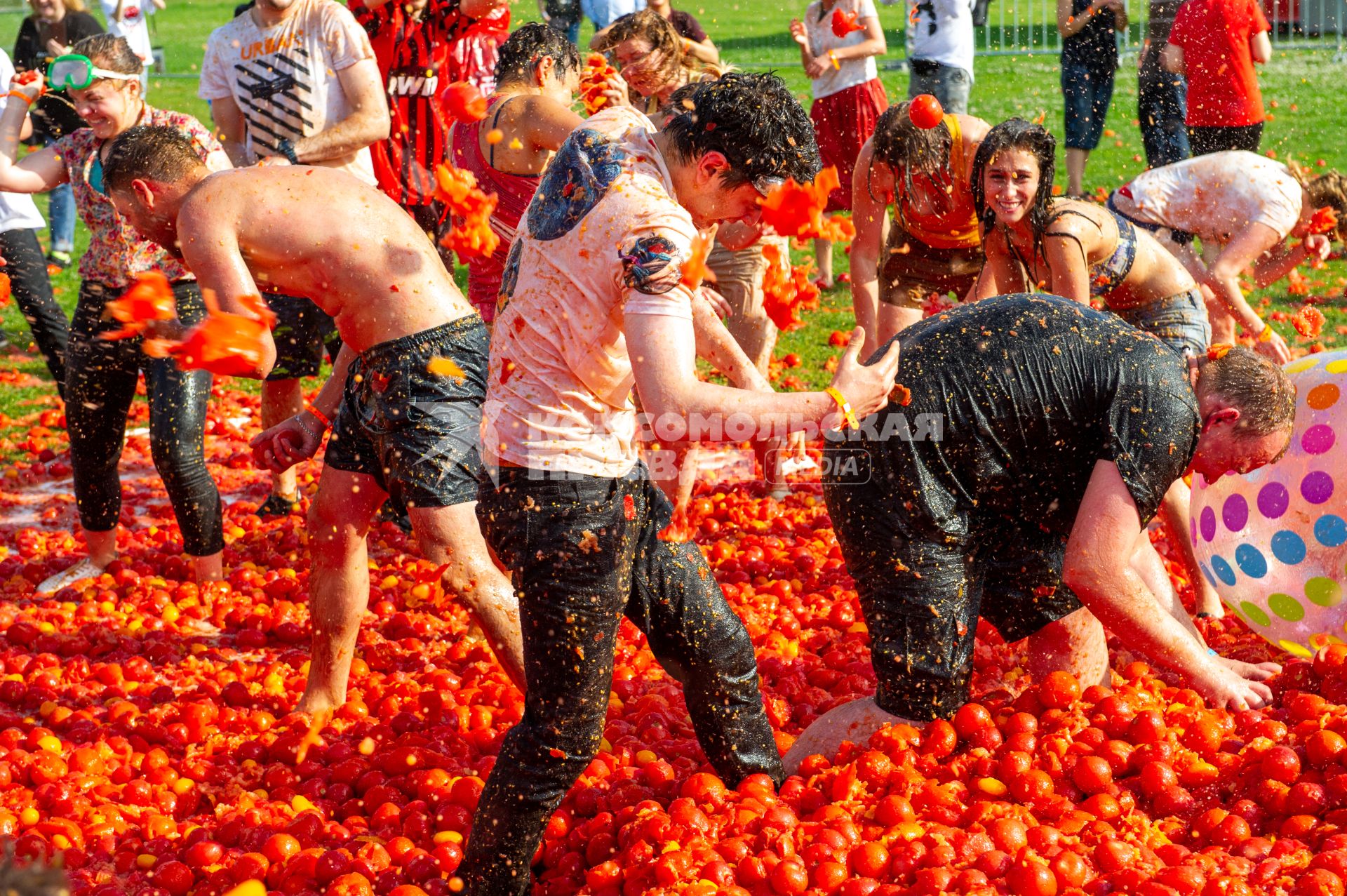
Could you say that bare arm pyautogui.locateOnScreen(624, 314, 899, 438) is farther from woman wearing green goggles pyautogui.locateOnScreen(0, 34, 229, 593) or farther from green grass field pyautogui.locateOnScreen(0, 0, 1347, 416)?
green grass field pyautogui.locateOnScreen(0, 0, 1347, 416)

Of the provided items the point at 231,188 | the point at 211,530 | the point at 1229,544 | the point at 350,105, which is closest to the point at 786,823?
the point at 1229,544

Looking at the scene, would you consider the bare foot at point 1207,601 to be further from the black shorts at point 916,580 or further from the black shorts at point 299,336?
the black shorts at point 299,336

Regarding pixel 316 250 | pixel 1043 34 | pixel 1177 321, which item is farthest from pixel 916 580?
pixel 1043 34

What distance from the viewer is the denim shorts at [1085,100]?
10586mm

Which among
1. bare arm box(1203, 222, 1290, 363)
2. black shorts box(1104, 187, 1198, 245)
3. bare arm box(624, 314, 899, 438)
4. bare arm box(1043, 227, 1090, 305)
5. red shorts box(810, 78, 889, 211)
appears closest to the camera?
bare arm box(624, 314, 899, 438)

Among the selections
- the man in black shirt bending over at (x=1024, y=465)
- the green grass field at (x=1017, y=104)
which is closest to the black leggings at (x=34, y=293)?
the green grass field at (x=1017, y=104)

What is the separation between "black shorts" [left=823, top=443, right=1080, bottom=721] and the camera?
3453 mm

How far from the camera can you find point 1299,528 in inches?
155

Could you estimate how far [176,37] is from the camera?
26.4 metres

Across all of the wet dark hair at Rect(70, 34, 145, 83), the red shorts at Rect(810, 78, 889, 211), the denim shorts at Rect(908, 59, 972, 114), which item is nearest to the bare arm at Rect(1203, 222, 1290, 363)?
the denim shorts at Rect(908, 59, 972, 114)

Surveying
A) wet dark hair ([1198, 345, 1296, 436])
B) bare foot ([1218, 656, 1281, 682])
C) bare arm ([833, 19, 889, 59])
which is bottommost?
bare foot ([1218, 656, 1281, 682])

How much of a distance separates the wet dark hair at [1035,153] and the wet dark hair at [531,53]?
1715 mm

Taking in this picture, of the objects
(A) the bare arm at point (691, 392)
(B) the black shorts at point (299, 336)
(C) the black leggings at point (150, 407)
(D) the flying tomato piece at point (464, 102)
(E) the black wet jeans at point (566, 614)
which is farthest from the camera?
(D) the flying tomato piece at point (464, 102)

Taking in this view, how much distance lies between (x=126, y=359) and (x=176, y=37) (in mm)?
24325
